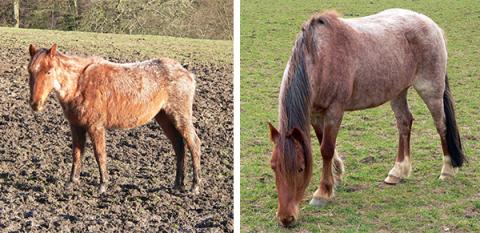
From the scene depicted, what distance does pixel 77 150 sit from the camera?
13.2 feet

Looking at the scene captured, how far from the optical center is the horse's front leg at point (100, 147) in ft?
12.9

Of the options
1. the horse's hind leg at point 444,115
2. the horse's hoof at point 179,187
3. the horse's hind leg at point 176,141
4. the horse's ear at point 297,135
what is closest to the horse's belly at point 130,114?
the horse's hind leg at point 176,141

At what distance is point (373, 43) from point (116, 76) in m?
1.77

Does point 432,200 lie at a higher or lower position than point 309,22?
lower

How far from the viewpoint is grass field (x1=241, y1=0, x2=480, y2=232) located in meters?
4.45

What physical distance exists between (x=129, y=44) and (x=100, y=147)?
2.63 ft

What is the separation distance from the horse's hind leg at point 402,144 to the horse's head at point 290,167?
1177mm

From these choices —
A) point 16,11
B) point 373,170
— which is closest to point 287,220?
point 373,170

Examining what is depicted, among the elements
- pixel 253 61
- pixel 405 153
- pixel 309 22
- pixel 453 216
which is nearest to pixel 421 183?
pixel 405 153

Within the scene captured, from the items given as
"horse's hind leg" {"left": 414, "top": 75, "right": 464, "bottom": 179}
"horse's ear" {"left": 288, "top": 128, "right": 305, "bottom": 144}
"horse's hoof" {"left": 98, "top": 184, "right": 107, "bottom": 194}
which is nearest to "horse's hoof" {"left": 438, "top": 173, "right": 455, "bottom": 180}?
"horse's hind leg" {"left": 414, "top": 75, "right": 464, "bottom": 179}

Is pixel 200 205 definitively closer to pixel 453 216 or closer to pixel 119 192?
pixel 119 192

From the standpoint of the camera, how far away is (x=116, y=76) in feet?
13.1

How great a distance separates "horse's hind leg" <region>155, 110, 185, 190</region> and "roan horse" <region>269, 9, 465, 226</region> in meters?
0.57

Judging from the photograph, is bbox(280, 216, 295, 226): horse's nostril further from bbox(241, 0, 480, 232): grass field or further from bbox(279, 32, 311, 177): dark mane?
bbox(279, 32, 311, 177): dark mane
